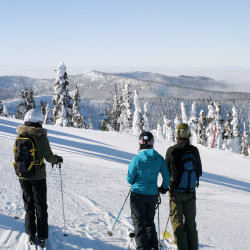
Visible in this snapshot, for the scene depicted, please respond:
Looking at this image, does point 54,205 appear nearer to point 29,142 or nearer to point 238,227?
point 29,142

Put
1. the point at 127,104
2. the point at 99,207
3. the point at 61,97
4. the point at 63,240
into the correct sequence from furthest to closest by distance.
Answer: the point at 127,104, the point at 61,97, the point at 99,207, the point at 63,240

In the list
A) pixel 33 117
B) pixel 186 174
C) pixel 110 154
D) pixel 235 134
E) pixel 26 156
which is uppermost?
pixel 33 117

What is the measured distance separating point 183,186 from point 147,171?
713 mm

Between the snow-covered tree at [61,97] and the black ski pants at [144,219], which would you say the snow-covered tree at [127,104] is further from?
the black ski pants at [144,219]

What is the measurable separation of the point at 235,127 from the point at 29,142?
61408mm

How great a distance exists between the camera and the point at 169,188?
448cm

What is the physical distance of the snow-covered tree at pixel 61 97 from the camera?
3409 centimetres

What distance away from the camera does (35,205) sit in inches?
174

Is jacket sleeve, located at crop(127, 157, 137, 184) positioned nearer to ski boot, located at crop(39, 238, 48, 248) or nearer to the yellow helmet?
the yellow helmet

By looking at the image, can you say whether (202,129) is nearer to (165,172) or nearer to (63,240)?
(165,172)

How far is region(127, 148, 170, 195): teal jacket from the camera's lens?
4.20 metres

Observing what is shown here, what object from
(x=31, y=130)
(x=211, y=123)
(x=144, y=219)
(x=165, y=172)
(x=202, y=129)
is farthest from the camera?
(x=202, y=129)

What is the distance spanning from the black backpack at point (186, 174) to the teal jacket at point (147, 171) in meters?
0.20

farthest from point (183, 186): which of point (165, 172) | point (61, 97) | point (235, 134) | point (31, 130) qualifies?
point (235, 134)
